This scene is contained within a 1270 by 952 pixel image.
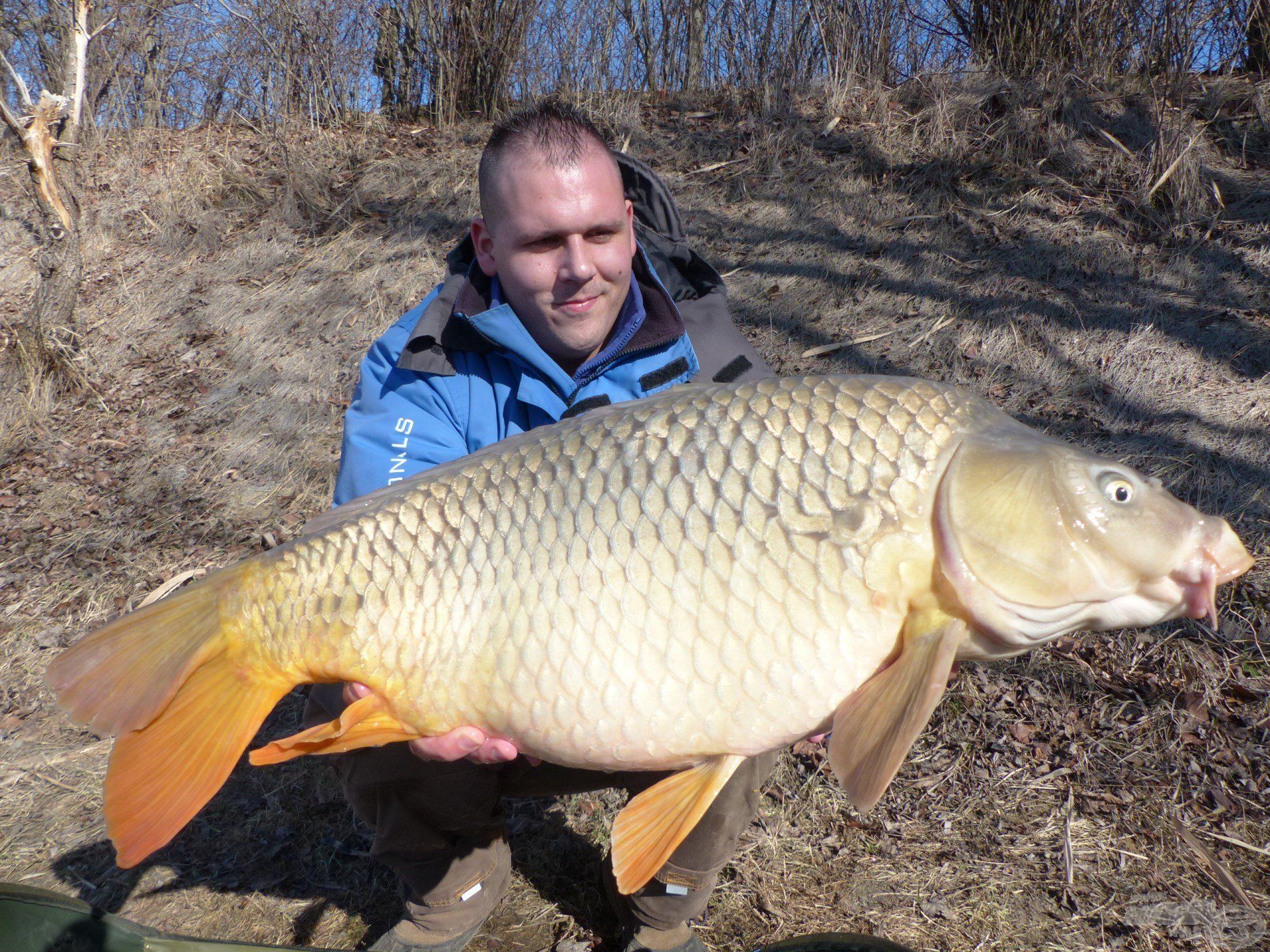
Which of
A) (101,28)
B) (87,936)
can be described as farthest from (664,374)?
(101,28)

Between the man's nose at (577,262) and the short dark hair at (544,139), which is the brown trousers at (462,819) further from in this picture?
the short dark hair at (544,139)

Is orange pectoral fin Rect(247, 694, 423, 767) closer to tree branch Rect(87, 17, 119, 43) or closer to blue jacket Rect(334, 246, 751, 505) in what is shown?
blue jacket Rect(334, 246, 751, 505)

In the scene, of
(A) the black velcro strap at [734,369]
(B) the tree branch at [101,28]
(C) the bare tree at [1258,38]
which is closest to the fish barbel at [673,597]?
(A) the black velcro strap at [734,369]

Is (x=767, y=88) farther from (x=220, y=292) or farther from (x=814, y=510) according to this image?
(x=814, y=510)

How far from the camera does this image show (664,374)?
1.72 meters

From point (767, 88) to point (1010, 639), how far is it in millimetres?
4914

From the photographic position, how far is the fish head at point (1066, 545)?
3.17ft

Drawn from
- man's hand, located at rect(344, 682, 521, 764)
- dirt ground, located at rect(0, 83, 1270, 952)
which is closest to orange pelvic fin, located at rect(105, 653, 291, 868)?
man's hand, located at rect(344, 682, 521, 764)

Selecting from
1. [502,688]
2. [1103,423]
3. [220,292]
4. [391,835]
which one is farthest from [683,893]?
[220,292]

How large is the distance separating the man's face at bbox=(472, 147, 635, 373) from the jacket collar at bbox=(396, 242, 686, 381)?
0.06m

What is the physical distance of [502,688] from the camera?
3.62 feet

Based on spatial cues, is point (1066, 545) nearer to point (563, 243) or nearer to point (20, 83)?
point (563, 243)

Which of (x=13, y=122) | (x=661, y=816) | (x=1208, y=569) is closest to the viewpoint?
(x=1208, y=569)

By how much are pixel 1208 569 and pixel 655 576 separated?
2.02 feet
